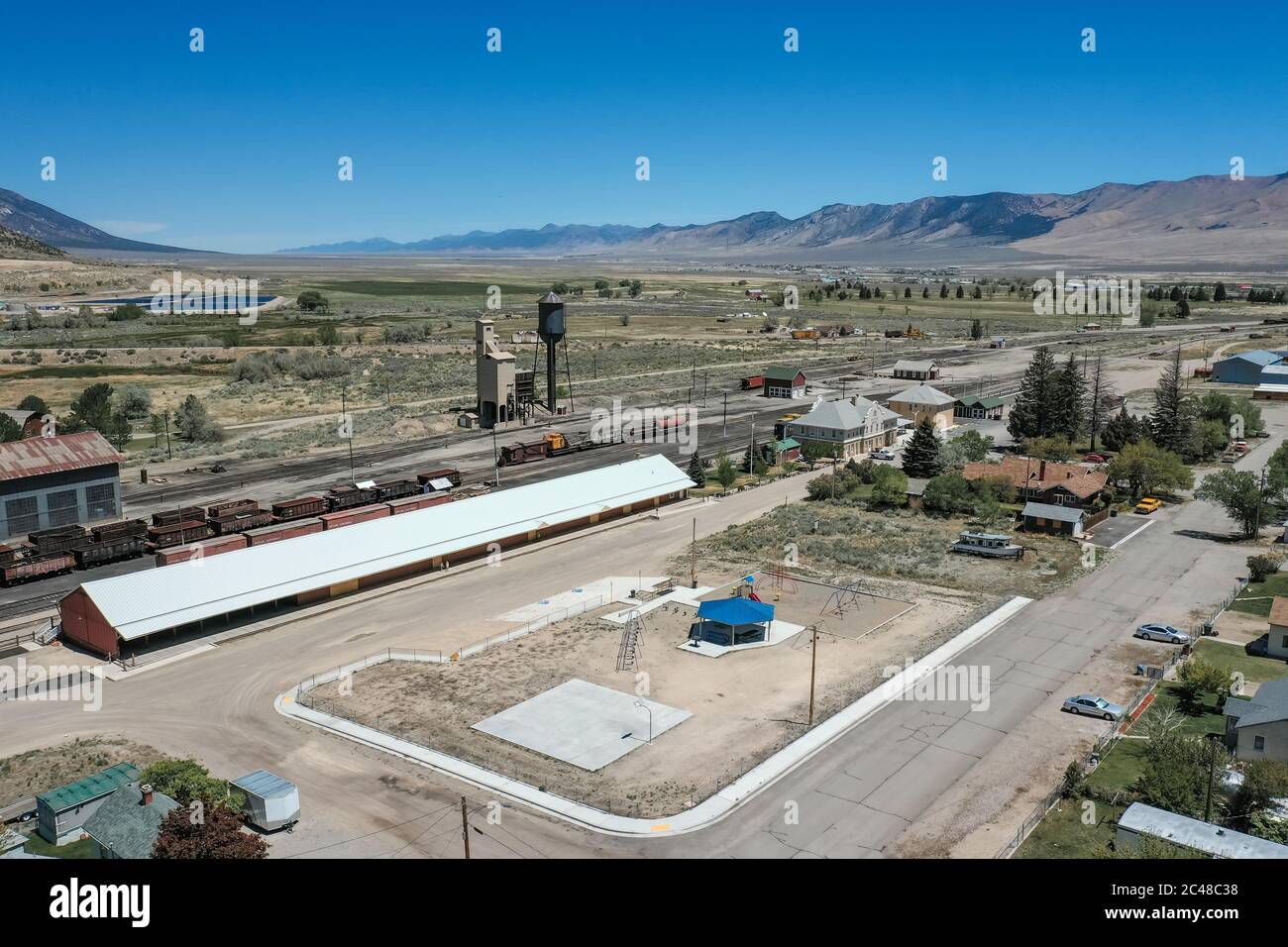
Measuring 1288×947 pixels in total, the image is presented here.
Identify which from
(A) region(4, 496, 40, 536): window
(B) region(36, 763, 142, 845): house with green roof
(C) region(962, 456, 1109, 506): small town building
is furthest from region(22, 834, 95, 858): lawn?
(C) region(962, 456, 1109, 506): small town building

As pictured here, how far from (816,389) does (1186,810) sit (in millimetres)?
96794

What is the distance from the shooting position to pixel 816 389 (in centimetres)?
12500

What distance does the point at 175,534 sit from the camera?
198ft

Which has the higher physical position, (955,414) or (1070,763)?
(955,414)

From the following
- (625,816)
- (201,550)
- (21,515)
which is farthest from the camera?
(21,515)

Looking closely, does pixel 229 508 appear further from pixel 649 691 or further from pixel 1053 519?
pixel 1053 519

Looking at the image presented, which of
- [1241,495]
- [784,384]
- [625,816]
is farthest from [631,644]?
[784,384]

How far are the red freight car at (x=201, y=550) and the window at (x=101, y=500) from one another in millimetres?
10037

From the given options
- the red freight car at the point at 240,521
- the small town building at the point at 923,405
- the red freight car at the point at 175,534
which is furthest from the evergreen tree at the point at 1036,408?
the red freight car at the point at 175,534

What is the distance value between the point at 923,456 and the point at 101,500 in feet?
195

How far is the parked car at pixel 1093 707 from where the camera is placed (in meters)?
38.8
